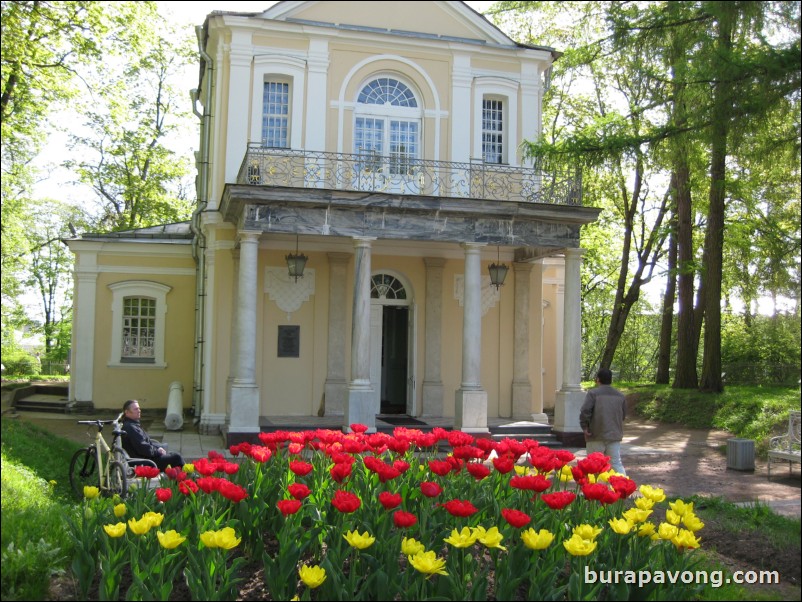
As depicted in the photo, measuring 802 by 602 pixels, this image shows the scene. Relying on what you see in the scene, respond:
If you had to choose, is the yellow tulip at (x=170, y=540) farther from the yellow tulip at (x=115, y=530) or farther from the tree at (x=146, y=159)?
the tree at (x=146, y=159)

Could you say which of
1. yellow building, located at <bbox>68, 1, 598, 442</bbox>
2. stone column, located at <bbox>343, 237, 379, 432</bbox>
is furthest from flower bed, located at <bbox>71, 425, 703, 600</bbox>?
yellow building, located at <bbox>68, 1, 598, 442</bbox>

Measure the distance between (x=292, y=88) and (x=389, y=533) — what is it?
13556 mm

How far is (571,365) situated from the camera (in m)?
15.9

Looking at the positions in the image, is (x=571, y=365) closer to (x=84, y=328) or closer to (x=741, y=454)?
(x=741, y=454)

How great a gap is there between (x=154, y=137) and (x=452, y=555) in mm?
30951

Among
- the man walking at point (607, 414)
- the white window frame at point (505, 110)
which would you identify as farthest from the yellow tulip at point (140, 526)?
the white window frame at point (505, 110)

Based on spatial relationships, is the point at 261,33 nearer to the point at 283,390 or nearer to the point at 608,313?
the point at 283,390

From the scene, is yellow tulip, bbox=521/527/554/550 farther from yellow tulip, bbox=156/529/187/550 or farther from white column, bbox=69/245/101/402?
white column, bbox=69/245/101/402

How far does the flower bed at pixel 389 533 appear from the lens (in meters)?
4.19

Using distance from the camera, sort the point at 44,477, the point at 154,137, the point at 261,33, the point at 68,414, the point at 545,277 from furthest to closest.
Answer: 1. the point at 154,137
2. the point at 545,277
3. the point at 68,414
4. the point at 261,33
5. the point at 44,477

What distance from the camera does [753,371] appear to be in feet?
75.5

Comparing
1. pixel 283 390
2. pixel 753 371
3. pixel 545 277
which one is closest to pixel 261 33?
pixel 283 390

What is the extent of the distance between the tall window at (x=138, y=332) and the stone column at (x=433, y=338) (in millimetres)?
7413

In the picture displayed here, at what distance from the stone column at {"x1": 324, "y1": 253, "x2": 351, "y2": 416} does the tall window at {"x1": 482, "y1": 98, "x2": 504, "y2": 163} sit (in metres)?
4.01
